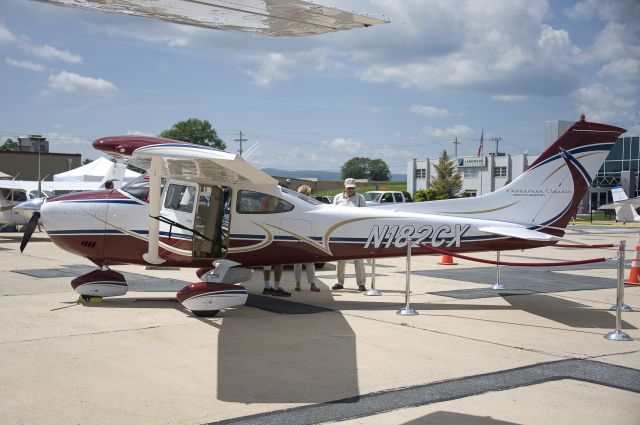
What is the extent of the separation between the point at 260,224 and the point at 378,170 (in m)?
186

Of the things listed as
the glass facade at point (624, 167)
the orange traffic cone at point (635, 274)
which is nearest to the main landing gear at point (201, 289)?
the orange traffic cone at point (635, 274)

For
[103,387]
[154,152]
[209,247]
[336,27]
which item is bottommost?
[103,387]

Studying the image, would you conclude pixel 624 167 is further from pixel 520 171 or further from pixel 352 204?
pixel 352 204

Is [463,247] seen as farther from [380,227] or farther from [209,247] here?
[209,247]

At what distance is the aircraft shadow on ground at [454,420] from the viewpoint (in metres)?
4.61

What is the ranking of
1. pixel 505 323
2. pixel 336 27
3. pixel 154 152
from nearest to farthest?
pixel 336 27, pixel 154 152, pixel 505 323

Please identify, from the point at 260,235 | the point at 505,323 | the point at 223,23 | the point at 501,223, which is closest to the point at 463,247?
the point at 501,223

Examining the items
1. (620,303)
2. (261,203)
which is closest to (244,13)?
(261,203)

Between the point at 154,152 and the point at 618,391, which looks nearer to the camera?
the point at 618,391

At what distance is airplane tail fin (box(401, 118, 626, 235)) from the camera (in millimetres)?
9938

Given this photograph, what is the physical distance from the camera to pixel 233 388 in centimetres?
541

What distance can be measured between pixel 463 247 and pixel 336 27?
5.37m

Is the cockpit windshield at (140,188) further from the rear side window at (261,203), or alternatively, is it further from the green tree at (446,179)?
the green tree at (446,179)

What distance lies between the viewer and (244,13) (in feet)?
16.6
